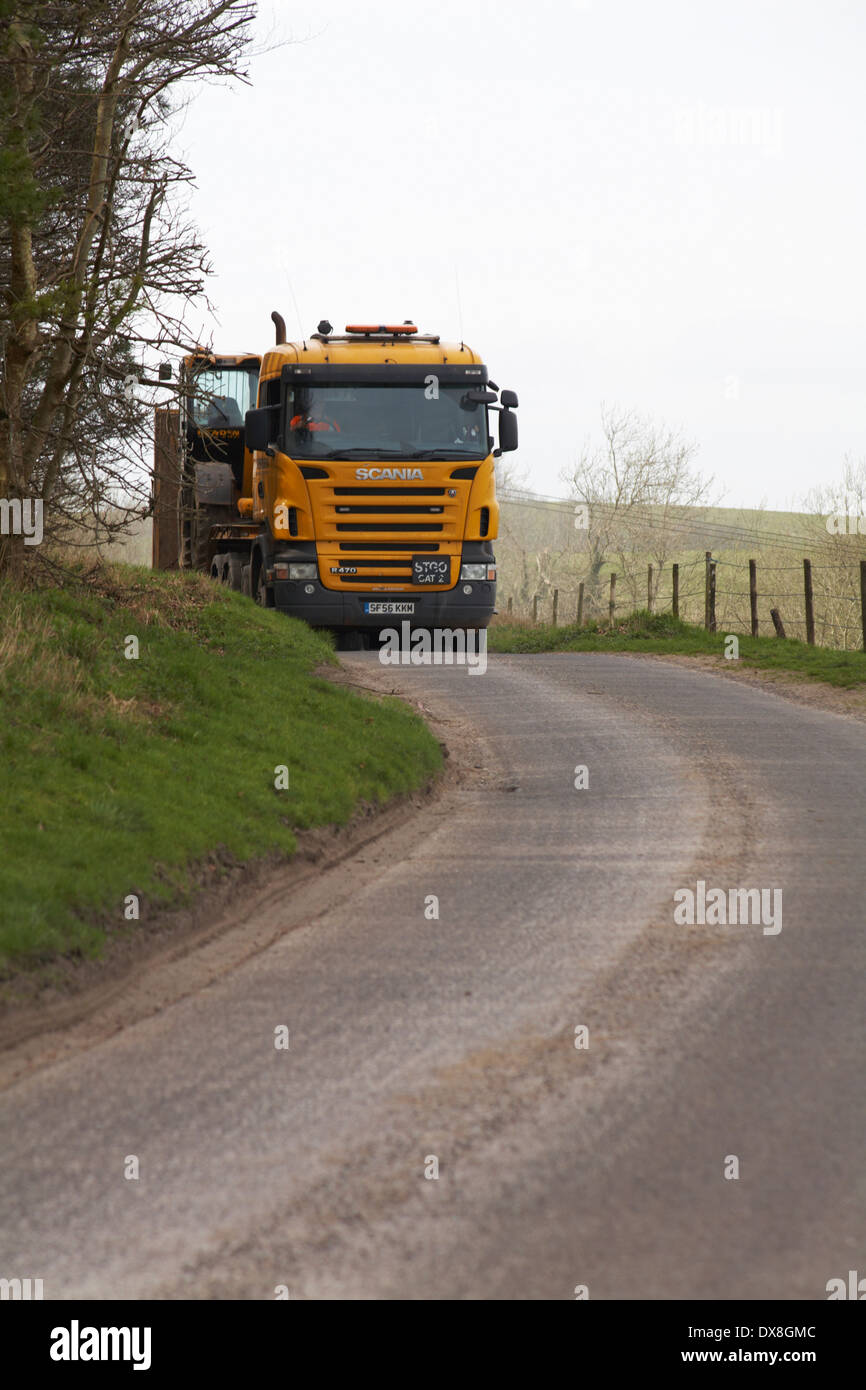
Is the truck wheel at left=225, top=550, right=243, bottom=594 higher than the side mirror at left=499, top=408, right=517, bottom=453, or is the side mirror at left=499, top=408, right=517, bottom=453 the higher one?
the side mirror at left=499, top=408, right=517, bottom=453

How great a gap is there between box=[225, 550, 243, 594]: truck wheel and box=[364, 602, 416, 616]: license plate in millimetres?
2855

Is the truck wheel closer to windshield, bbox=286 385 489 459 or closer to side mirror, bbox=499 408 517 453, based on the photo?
windshield, bbox=286 385 489 459

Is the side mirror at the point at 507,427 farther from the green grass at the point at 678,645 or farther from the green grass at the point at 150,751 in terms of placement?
the green grass at the point at 678,645

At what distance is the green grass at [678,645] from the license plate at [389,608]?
258 inches

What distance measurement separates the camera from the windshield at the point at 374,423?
1991 cm

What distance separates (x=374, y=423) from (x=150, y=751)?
1031cm

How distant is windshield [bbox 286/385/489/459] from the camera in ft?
65.3

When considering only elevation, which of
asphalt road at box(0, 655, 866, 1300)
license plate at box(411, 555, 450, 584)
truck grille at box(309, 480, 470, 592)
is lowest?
asphalt road at box(0, 655, 866, 1300)

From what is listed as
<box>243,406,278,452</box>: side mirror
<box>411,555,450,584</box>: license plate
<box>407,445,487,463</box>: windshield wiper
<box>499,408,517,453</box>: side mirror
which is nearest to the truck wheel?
<box>243,406,278,452</box>: side mirror

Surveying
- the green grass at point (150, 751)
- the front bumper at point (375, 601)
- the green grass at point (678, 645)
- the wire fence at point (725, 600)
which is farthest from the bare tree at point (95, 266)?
the wire fence at point (725, 600)

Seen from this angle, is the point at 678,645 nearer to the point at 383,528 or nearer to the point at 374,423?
the point at 383,528

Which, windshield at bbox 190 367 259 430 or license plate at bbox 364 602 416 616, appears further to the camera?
windshield at bbox 190 367 259 430

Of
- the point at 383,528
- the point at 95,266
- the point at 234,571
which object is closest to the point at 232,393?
the point at 234,571

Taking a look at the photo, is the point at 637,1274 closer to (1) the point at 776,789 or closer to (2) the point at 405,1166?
(2) the point at 405,1166
